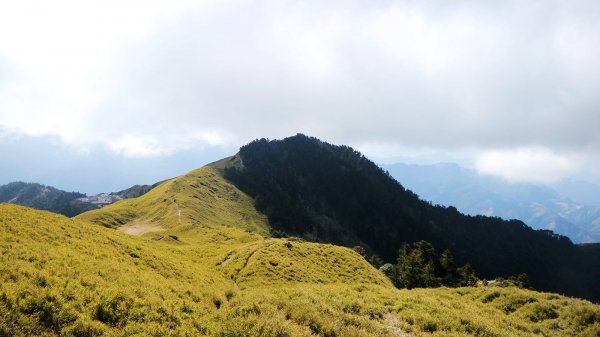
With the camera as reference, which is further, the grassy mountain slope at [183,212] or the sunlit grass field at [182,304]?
the grassy mountain slope at [183,212]

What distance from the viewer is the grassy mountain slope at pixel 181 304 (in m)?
14.0

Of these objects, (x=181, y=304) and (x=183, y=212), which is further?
(x=183, y=212)

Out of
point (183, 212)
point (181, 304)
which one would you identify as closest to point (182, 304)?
point (181, 304)

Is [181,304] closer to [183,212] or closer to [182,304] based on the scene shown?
[182,304]

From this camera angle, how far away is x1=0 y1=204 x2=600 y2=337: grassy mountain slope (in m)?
14.0

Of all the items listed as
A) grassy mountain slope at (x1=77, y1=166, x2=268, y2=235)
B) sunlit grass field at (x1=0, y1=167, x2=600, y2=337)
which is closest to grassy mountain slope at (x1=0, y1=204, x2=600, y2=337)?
sunlit grass field at (x1=0, y1=167, x2=600, y2=337)

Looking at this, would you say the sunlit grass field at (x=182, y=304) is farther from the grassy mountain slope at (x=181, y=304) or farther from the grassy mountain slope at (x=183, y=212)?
the grassy mountain slope at (x=183, y=212)

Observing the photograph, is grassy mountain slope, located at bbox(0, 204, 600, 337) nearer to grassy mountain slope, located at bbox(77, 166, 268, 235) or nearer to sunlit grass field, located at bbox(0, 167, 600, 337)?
sunlit grass field, located at bbox(0, 167, 600, 337)

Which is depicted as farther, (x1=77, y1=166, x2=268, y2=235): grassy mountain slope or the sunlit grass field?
(x1=77, y1=166, x2=268, y2=235): grassy mountain slope

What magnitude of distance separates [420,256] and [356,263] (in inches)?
2029

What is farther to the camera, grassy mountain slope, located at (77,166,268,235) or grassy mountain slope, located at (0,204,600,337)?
grassy mountain slope, located at (77,166,268,235)

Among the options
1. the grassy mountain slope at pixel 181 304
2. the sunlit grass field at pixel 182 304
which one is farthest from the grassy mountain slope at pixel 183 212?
the grassy mountain slope at pixel 181 304

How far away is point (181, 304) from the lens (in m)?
17.6

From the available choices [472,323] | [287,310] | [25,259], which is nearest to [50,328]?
[25,259]
